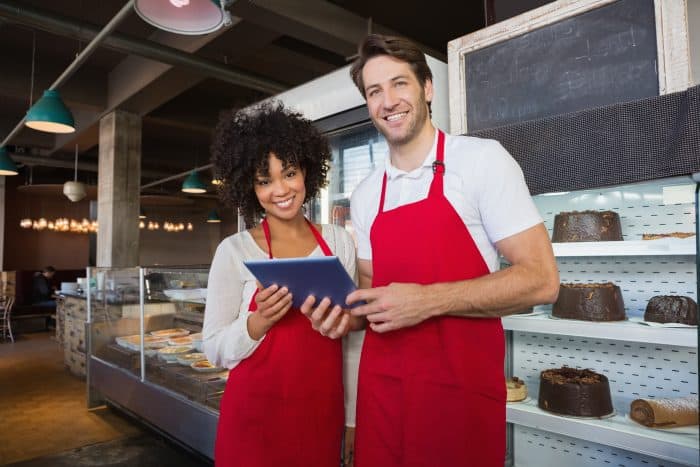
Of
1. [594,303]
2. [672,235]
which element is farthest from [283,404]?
[672,235]

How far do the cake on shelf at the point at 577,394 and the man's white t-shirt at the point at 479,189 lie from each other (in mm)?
1084

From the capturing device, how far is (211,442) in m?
3.02

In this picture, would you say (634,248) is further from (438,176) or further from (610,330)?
(438,176)

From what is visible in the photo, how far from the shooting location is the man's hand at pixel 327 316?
1.26m

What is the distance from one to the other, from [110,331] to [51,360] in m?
3.78

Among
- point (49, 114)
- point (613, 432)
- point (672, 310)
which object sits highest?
point (49, 114)

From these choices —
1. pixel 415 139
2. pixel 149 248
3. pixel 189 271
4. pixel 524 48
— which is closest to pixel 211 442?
pixel 189 271

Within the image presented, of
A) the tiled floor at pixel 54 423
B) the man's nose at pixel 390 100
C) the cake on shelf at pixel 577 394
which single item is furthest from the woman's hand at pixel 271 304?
the tiled floor at pixel 54 423

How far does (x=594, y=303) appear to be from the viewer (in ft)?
7.00

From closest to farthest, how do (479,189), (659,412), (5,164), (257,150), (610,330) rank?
(479,189) < (257,150) < (659,412) < (610,330) < (5,164)

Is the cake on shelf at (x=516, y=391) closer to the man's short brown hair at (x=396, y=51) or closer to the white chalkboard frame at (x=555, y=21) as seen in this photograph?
the white chalkboard frame at (x=555, y=21)

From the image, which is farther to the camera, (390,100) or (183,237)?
(183,237)

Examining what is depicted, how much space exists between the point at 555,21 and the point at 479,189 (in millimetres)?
1197

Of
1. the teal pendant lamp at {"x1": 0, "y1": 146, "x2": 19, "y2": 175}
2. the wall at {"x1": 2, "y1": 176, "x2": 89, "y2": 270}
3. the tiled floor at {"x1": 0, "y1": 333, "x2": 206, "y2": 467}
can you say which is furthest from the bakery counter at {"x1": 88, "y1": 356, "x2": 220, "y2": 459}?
the wall at {"x1": 2, "y1": 176, "x2": 89, "y2": 270}
